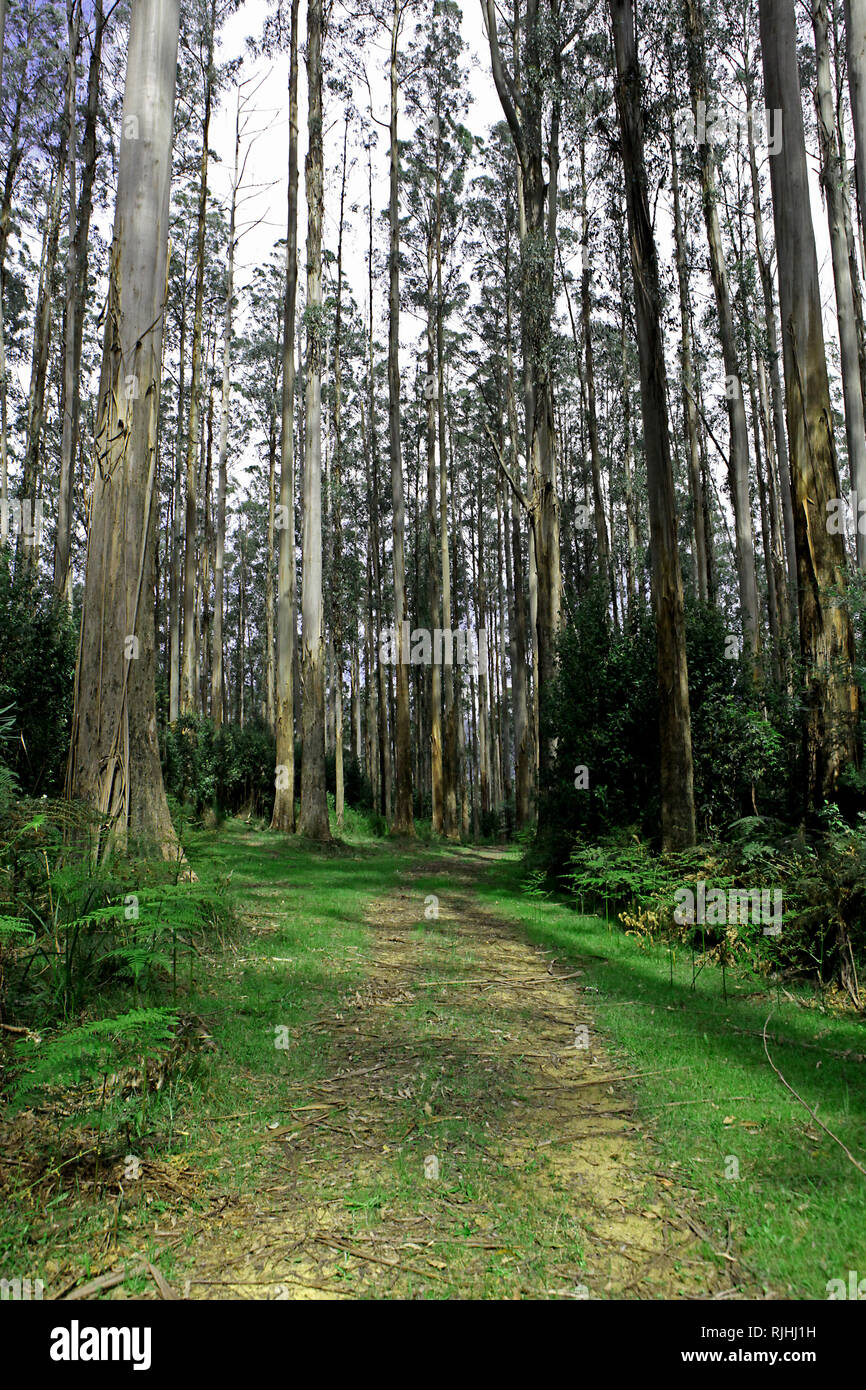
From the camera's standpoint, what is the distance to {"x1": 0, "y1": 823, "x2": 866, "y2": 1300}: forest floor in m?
2.20

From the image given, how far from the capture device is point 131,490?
19.9 feet

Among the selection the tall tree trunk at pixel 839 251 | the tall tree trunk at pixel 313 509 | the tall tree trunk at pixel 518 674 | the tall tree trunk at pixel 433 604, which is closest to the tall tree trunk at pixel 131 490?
the tall tree trunk at pixel 313 509

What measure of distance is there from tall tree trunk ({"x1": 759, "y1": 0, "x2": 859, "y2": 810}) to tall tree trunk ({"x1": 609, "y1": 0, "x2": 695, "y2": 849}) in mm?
1347

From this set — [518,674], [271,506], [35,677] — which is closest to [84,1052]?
[35,677]

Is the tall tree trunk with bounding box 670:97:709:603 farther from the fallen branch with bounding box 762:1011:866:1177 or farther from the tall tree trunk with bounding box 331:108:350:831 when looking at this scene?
the fallen branch with bounding box 762:1011:866:1177

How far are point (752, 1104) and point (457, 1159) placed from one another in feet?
4.53

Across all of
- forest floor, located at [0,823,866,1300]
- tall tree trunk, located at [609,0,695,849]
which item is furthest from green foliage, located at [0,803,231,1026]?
tall tree trunk, located at [609,0,695,849]

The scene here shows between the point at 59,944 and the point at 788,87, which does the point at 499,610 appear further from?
the point at 59,944

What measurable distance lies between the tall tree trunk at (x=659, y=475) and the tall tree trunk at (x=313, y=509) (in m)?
7.78

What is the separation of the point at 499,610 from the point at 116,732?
3456 cm

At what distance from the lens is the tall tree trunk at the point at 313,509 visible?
14727 mm

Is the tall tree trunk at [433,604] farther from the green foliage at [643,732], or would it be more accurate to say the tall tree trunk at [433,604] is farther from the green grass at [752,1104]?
the green grass at [752,1104]

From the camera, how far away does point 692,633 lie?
9.07 meters
